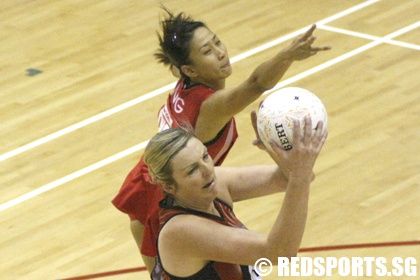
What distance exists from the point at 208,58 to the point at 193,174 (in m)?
1.21

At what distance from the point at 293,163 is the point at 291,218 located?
19cm

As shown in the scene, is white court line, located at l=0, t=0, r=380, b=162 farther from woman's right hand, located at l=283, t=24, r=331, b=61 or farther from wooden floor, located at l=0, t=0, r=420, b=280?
woman's right hand, located at l=283, t=24, r=331, b=61

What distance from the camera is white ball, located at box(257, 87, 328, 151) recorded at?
3.59 meters

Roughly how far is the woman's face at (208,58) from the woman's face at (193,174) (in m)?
1.11

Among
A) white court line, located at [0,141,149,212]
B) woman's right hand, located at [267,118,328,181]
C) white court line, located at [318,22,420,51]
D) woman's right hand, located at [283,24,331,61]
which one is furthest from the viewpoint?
white court line, located at [318,22,420,51]

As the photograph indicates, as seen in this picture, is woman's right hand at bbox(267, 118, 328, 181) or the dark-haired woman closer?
woman's right hand at bbox(267, 118, 328, 181)

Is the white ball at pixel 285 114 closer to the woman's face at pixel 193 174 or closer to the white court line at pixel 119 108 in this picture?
the woman's face at pixel 193 174

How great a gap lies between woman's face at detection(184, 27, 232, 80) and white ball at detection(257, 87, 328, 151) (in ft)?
2.79

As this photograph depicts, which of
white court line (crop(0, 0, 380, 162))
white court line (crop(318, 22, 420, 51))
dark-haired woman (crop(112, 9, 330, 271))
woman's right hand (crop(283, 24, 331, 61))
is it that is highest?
woman's right hand (crop(283, 24, 331, 61))

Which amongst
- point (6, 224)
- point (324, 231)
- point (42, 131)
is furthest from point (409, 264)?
point (42, 131)

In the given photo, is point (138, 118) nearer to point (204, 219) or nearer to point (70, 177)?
point (70, 177)

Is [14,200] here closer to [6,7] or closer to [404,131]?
[404,131]

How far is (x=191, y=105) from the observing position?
4.64 metres

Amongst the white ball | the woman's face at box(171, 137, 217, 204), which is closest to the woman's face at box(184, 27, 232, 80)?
the white ball
